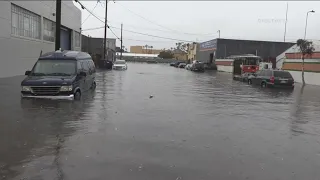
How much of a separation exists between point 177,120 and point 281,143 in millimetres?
3405

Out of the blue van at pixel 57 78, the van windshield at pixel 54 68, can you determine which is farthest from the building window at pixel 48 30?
the van windshield at pixel 54 68

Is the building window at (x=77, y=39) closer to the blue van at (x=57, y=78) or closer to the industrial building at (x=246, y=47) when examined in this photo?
the blue van at (x=57, y=78)

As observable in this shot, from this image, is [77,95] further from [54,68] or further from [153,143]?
[153,143]

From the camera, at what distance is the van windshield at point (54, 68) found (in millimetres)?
14341

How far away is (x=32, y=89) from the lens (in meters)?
13.2

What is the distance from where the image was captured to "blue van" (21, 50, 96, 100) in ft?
43.1

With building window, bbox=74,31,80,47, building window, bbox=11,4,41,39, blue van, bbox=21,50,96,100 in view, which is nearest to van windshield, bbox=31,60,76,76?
blue van, bbox=21,50,96,100

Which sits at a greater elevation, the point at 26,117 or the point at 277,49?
the point at 277,49

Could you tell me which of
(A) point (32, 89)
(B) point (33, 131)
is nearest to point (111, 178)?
(B) point (33, 131)

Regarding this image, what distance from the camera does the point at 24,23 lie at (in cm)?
2955

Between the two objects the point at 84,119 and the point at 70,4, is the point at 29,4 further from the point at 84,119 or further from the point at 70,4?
the point at 84,119

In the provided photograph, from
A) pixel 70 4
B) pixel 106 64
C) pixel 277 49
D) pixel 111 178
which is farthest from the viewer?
pixel 277 49

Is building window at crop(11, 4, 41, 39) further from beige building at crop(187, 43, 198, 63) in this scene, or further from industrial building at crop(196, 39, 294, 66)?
beige building at crop(187, 43, 198, 63)

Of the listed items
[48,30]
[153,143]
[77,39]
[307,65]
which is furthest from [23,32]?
[307,65]
